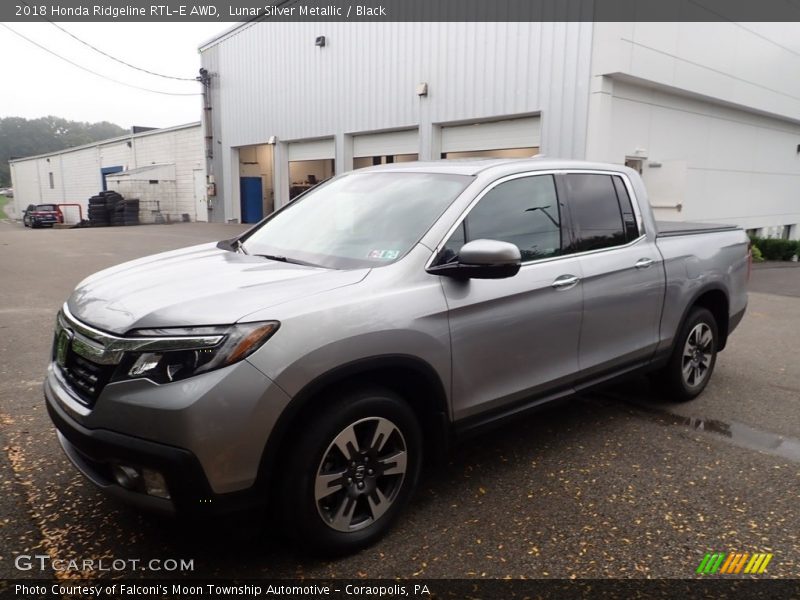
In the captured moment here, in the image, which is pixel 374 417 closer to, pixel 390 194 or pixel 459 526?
pixel 459 526

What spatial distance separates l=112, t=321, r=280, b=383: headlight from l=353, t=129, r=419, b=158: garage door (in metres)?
14.9

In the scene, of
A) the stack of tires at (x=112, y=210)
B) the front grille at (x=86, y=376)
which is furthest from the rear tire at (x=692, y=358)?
the stack of tires at (x=112, y=210)

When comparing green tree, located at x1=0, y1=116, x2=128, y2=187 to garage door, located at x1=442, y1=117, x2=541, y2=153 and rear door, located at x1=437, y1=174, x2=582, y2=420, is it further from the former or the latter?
rear door, located at x1=437, y1=174, x2=582, y2=420

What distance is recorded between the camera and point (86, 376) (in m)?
2.51

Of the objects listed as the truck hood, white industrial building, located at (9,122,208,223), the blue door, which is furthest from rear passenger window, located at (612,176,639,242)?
white industrial building, located at (9,122,208,223)

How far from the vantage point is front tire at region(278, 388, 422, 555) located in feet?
7.98

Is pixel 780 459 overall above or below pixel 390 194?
below

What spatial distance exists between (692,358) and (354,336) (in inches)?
128

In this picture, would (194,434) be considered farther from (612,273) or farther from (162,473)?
(612,273)

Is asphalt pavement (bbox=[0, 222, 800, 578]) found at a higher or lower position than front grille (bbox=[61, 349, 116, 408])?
lower

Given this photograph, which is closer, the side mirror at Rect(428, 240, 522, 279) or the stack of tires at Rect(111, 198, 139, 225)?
the side mirror at Rect(428, 240, 522, 279)

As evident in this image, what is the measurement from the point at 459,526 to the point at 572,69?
37.4 ft

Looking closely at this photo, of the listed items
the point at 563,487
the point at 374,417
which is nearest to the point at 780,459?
the point at 563,487

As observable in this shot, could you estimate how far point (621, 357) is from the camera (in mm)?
3914
